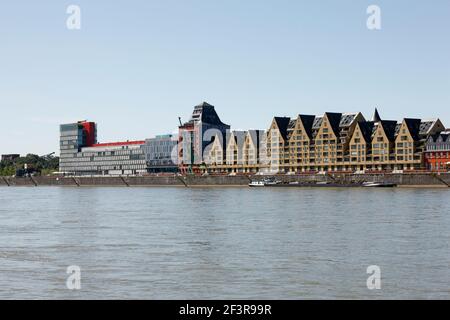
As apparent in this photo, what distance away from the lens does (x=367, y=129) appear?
183000 millimetres

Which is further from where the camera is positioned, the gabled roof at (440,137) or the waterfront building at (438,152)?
the gabled roof at (440,137)

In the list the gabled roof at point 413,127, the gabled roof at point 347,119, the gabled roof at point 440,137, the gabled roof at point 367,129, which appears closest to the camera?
the gabled roof at point 440,137

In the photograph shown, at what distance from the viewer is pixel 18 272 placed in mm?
27531

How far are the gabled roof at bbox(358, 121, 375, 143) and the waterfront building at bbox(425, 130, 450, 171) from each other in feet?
59.5

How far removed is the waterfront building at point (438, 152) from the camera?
6378 inches

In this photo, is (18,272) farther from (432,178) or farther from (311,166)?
(311,166)

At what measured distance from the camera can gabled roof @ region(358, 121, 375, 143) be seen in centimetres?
18150

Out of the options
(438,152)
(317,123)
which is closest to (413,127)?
(438,152)

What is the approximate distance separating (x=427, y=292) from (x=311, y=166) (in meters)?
175

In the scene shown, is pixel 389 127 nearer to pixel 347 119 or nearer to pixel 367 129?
pixel 367 129

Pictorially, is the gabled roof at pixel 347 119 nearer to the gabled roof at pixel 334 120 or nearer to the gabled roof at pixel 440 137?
the gabled roof at pixel 334 120

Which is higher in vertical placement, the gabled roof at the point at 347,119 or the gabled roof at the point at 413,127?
the gabled roof at the point at 347,119

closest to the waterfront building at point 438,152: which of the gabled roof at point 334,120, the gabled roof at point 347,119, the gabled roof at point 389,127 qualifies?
the gabled roof at point 389,127

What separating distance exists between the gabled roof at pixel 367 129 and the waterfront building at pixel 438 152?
59.5 ft
